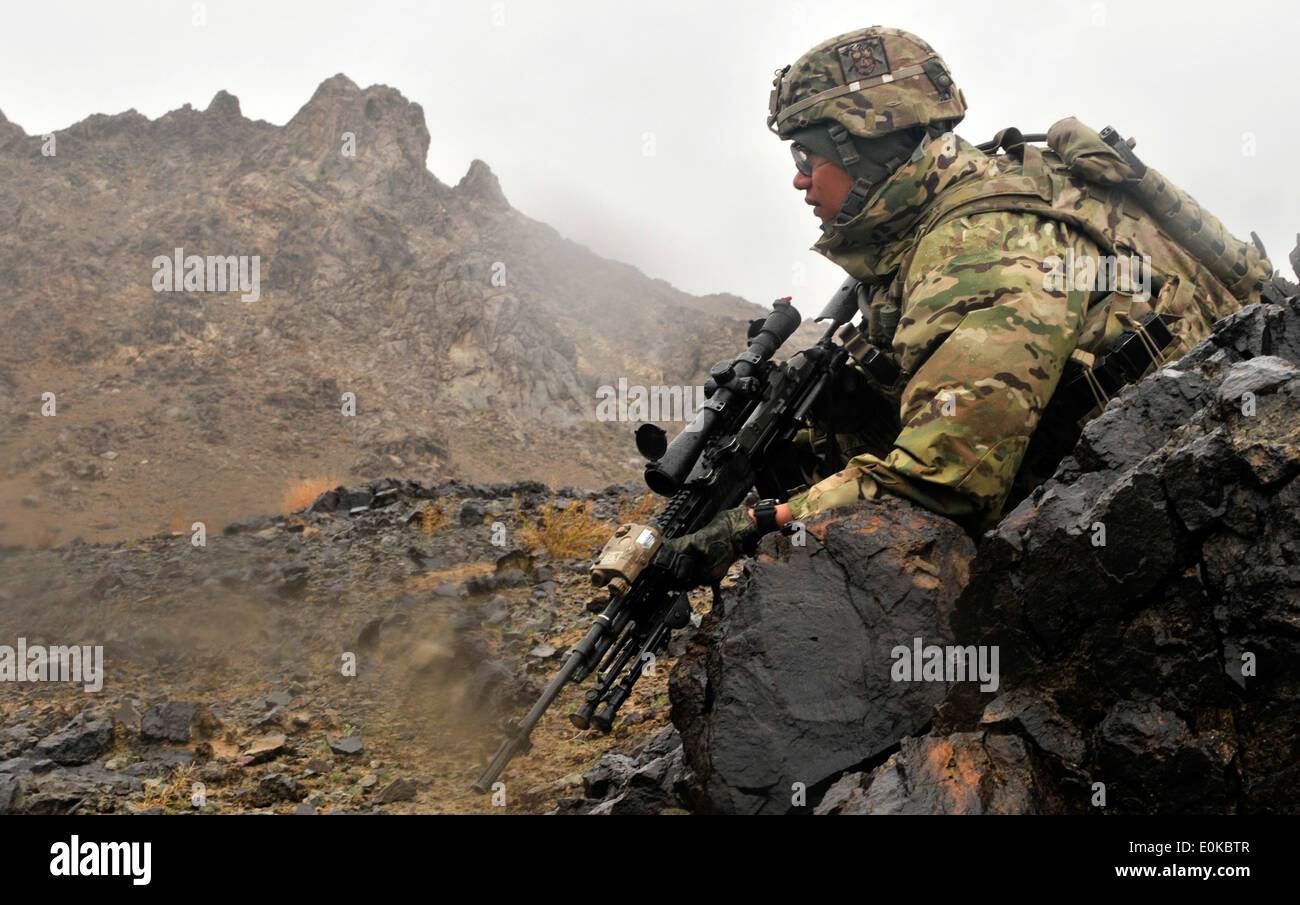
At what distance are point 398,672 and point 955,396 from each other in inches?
193

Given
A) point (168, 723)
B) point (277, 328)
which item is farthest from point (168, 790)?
point (277, 328)

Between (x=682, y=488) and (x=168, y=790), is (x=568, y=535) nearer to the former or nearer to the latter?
(x=168, y=790)

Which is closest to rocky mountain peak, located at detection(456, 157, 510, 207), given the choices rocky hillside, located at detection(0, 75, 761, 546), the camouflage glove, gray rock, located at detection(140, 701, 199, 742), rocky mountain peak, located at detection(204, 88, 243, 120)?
rocky hillside, located at detection(0, 75, 761, 546)

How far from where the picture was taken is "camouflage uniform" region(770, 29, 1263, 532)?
119 inches

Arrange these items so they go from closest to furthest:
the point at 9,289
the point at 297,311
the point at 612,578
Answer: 1. the point at 612,578
2. the point at 9,289
3. the point at 297,311

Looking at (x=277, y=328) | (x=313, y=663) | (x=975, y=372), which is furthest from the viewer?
(x=277, y=328)

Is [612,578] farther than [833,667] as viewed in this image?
Yes

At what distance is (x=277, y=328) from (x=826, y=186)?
27.2m

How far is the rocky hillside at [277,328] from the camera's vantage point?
22062 millimetres

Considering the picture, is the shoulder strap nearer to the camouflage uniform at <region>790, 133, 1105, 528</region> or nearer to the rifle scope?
the camouflage uniform at <region>790, 133, 1105, 528</region>

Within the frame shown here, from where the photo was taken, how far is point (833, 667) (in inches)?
114

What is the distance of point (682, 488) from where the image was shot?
3.75 metres
